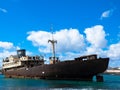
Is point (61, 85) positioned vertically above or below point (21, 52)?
below

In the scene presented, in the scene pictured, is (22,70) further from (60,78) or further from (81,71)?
(81,71)

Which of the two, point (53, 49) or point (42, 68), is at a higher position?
point (53, 49)

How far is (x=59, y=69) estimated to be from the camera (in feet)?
214

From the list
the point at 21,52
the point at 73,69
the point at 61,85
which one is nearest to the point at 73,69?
the point at 73,69

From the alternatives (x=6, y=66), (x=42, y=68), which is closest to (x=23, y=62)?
(x=6, y=66)

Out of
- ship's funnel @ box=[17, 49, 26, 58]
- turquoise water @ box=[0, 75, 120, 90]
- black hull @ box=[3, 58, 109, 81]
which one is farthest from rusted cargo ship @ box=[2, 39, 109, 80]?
ship's funnel @ box=[17, 49, 26, 58]

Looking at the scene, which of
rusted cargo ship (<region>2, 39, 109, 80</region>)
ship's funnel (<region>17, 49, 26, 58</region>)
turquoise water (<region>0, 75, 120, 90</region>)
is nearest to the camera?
turquoise water (<region>0, 75, 120, 90</region>)

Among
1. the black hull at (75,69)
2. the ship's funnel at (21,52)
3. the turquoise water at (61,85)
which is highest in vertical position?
the ship's funnel at (21,52)

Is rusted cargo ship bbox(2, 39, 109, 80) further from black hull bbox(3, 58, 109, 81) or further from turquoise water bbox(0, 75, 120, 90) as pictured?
turquoise water bbox(0, 75, 120, 90)

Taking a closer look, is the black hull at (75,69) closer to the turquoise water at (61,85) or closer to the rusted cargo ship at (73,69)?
the rusted cargo ship at (73,69)

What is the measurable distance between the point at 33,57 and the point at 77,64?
93.1 ft

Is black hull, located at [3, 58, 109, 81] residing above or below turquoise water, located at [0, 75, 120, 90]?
above

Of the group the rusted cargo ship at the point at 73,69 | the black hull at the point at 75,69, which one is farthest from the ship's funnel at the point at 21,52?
the black hull at the point at 75,69

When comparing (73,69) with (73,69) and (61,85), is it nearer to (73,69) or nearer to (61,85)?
(73,69)
